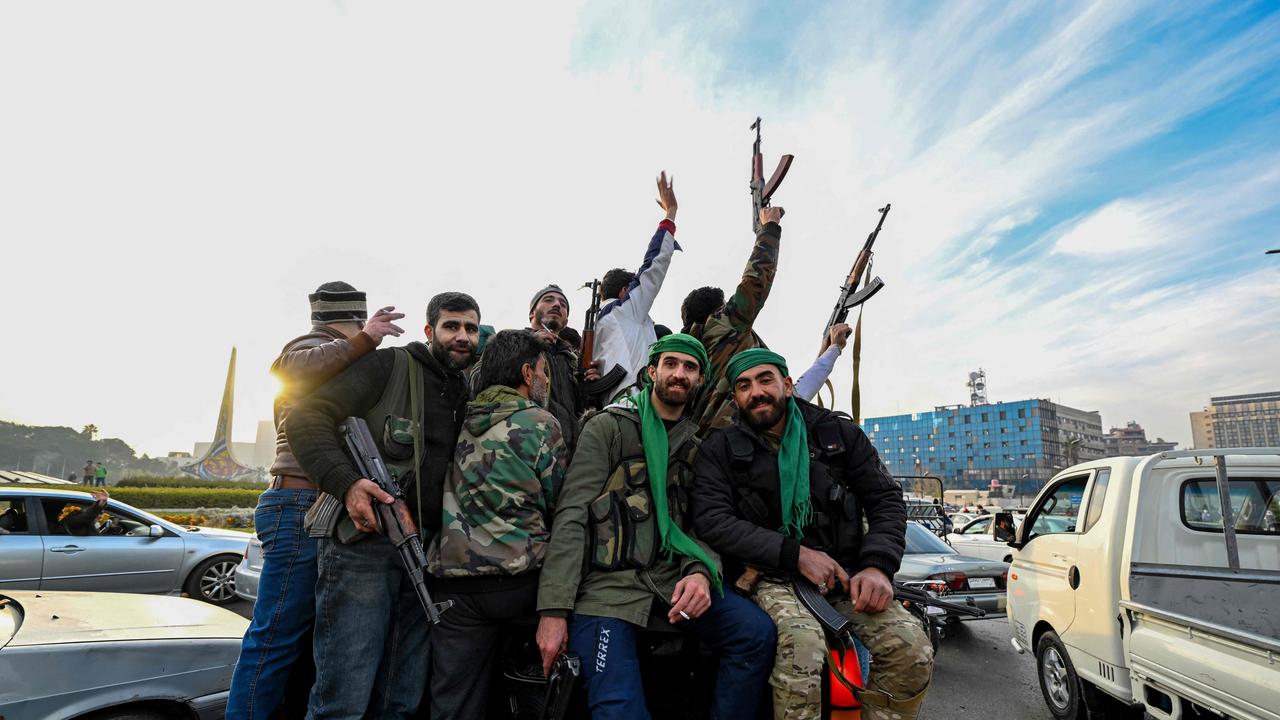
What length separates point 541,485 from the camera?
2408 millimetres

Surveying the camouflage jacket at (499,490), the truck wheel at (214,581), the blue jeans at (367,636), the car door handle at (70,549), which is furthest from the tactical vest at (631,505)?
the car door handle at (70,549)

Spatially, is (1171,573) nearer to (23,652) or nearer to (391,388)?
(391,388)

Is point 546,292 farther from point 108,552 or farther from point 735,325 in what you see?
point 108,552

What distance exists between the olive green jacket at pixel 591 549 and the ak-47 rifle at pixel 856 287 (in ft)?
7.28

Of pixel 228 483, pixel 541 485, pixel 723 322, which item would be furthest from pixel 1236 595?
pixel 228 483

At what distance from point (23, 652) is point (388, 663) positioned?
1.52m

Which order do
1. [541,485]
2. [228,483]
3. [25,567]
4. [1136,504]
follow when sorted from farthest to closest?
[228,483]
[25,567]
[1136,504]
[541,485]

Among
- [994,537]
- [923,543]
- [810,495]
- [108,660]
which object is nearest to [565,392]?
[810,495]

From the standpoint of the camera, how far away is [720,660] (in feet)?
7.72

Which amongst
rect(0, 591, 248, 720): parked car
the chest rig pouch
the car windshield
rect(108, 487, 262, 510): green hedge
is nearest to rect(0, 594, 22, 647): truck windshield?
rect(0, 591, 248, 720): parked car

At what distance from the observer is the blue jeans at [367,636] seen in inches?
83.6

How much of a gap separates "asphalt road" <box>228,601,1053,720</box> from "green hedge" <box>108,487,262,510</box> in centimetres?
1446

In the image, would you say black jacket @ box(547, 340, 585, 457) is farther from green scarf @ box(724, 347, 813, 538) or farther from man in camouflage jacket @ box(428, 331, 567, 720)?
green scarf @ box(724, 347, 813, 538)

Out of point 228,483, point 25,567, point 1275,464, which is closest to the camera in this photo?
point 1275,464
